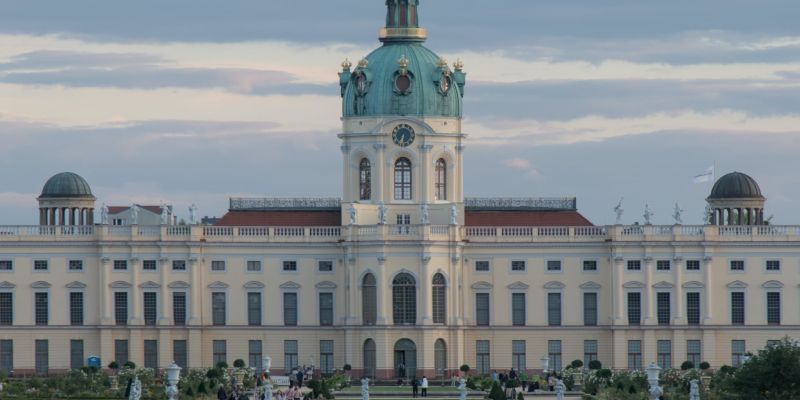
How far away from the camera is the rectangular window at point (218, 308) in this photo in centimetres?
17900

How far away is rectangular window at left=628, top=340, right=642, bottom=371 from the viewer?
584 ft

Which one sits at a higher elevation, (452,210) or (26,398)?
(452,210)

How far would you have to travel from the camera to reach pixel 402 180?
179375 mm

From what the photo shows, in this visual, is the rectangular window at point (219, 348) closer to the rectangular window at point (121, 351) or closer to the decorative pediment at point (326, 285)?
the rectangular window at point (121, 351)

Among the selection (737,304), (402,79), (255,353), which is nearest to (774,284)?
(737,304)

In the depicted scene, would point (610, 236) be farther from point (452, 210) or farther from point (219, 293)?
point (219, 293)

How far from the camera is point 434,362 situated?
176 m

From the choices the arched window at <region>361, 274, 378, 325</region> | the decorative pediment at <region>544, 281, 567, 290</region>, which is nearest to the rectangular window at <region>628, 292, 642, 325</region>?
the decorative pediment at <region>544, 281, 567, 290</region>

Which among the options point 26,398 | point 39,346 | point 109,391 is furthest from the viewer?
point 39,346

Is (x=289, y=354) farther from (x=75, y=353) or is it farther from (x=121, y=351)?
(x=75, y=353)

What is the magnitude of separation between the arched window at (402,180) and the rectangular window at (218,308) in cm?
1217

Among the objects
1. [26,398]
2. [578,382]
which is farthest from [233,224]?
[26,398]

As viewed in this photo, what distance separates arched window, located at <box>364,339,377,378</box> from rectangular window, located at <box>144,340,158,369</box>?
499 inches

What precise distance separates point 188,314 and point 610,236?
25.8m
